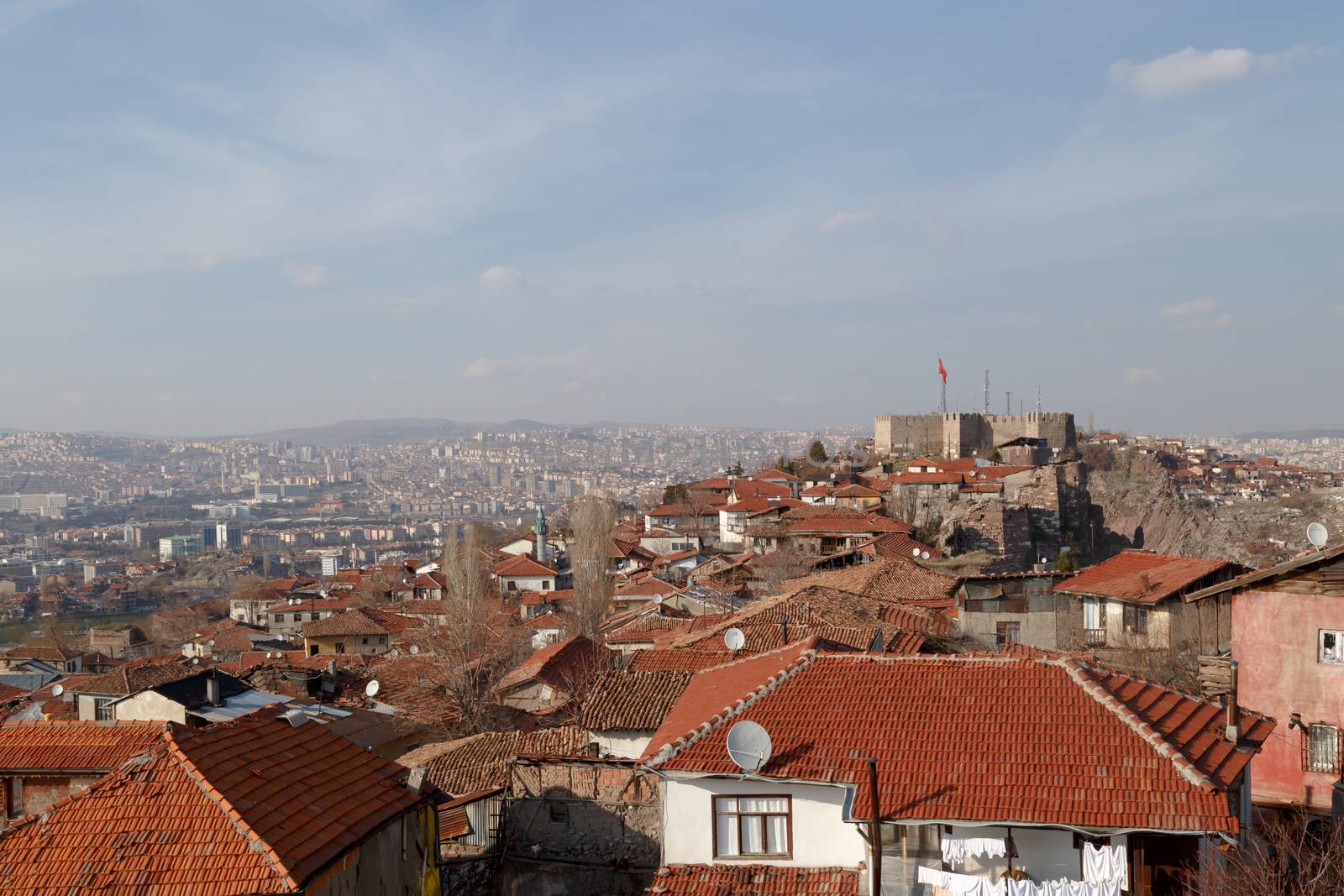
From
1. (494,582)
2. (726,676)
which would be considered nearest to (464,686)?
(726,676)

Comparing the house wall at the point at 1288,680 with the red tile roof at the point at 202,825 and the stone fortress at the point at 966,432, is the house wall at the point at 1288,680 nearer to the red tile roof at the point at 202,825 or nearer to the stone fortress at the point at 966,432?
the red tile roof at the point at 202,825

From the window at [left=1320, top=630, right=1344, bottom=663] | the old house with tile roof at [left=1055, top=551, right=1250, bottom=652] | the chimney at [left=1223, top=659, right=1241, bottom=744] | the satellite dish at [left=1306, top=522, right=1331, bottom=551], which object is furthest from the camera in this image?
the old house with tile roof at [left=1055, top=551, right=1250, bottom=652]

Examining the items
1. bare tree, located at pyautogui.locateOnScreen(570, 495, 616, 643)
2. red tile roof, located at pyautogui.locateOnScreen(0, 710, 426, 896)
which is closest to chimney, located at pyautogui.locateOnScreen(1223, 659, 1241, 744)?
red tile roof, located at pyautogui.locateOnScreen(0, 710, 426, 896)

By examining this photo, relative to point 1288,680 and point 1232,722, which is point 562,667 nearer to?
point 1288,680

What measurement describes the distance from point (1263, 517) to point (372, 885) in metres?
55.1

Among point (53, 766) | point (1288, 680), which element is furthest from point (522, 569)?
point (53, 766)

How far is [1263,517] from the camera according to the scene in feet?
180

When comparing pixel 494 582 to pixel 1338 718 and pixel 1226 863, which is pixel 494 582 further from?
pixel 1226 863

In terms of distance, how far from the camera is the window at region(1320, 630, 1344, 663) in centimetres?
1359

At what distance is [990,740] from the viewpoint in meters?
9.02

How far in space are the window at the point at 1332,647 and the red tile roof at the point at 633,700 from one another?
25.4ft

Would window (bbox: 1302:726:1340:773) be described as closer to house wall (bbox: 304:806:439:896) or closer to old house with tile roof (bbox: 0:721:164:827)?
house wall (bbox: 304:806:439:896)

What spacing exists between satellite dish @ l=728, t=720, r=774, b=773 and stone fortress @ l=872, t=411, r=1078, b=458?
5688 cm

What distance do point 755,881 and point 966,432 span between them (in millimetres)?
60869
